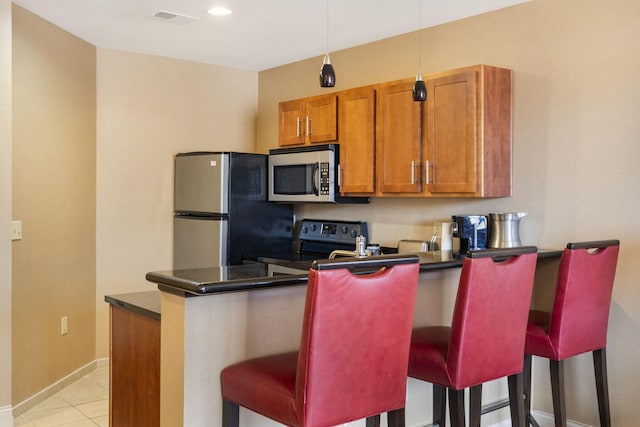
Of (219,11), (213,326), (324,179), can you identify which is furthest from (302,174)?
(213,326)

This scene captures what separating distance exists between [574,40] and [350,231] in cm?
198

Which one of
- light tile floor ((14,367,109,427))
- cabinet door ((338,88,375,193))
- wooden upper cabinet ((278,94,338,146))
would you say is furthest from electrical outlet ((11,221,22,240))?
cabinet door ((338,88,375,193))

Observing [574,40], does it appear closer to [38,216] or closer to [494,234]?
[494,234]

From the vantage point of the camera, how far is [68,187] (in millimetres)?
4457

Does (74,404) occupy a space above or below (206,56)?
below

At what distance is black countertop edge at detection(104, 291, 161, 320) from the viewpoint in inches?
95.9

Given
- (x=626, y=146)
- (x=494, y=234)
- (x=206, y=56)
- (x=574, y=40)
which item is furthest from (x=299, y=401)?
(x=206, y=56)

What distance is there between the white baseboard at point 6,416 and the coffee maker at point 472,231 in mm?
2683

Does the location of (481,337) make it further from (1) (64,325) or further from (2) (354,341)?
(1) (64,325)

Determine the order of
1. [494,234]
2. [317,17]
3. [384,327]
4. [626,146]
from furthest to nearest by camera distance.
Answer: [317,17] < [494,234] < [626,146] < [384,327]

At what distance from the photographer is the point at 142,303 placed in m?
2.58

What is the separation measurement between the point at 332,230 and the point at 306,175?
504 mm

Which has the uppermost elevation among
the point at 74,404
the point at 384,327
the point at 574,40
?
the point at 574,40

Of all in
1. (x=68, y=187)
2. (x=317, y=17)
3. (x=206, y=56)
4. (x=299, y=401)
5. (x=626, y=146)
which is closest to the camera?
(x=299, y=401)
